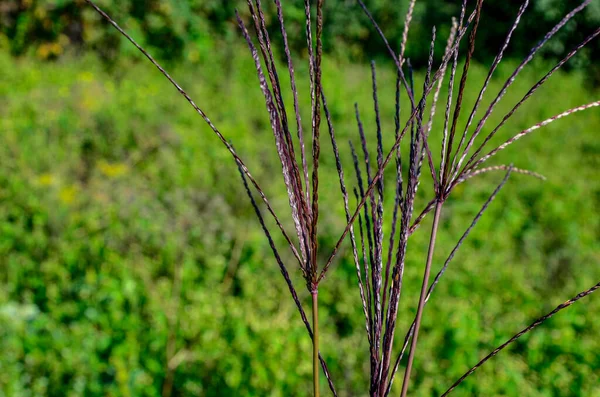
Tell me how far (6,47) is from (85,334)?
519 cm

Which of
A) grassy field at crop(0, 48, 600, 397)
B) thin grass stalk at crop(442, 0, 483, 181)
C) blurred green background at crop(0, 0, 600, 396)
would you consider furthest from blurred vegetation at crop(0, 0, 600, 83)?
thin grass stalk at crop(442, 0, 483, 181)

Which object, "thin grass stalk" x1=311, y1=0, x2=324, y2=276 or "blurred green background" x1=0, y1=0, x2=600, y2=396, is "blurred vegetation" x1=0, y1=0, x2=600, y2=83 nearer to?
"blurred green background" x1=0, y1=0, x2=600, y2=396

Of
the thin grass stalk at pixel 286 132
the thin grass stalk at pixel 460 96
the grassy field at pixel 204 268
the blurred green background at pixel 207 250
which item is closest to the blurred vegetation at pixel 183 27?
the blurred green background at pixel 207 250

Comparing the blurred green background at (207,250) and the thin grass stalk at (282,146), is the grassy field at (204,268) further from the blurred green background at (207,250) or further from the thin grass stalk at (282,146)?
the thin grass stalk at (282,146)

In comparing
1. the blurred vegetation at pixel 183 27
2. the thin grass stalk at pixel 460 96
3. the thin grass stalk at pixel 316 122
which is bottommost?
the thin grass stalk at pixel 316 122

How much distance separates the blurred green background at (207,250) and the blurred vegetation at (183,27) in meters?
0.07

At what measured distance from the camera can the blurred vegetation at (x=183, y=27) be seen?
649 centimetres

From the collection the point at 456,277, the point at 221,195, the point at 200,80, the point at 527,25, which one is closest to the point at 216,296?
the point at 221,195

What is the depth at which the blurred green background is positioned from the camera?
256 centimetres

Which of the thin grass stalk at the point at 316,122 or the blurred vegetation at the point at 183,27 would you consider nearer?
the thin grass stalk at the point at 316,122

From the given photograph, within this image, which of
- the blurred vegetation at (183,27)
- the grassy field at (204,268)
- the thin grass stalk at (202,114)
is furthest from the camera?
the blurred vegetation at (183,27)

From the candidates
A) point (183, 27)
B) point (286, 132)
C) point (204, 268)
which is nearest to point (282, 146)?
point (286, 132)

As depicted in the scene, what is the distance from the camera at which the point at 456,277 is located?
11.2 ft

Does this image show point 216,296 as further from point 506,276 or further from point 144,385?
point 506,276
